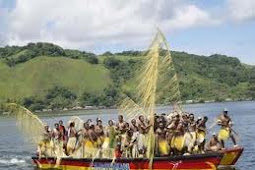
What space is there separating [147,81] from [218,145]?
5380 mm

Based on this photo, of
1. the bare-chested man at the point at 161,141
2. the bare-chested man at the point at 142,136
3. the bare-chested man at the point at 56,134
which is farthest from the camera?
the bare-chested man at the point at 56,134

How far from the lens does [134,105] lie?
35.7m

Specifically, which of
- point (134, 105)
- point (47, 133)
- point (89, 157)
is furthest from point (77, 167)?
point (134, 105)

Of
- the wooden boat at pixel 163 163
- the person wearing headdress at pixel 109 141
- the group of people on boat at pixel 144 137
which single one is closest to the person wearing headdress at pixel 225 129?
the group of people on boat at pixel 144 137

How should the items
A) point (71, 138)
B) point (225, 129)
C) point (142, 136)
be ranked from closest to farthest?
point (142, 136) < point (225, 129) < point (71, 138)

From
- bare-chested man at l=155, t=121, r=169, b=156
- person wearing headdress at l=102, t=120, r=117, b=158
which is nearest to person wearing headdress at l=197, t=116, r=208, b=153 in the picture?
bare-chested man at l=155, t=121, r=169, b=156

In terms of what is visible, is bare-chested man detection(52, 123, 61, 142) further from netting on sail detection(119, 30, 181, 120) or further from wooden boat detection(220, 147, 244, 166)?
wooden boat detection(220, 147, 244, 166)

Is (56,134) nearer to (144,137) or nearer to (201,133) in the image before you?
(144,137)

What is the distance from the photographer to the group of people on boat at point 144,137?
2700 cm

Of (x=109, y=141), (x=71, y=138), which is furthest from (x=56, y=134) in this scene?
(x=109, y=141)

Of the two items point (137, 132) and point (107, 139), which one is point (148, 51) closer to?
point (137, 132)

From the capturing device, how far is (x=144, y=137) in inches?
1073

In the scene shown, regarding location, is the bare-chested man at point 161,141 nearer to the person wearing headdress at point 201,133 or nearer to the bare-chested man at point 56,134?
the person wearing headdress at point 201,133

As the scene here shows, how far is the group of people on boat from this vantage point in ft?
88.6
